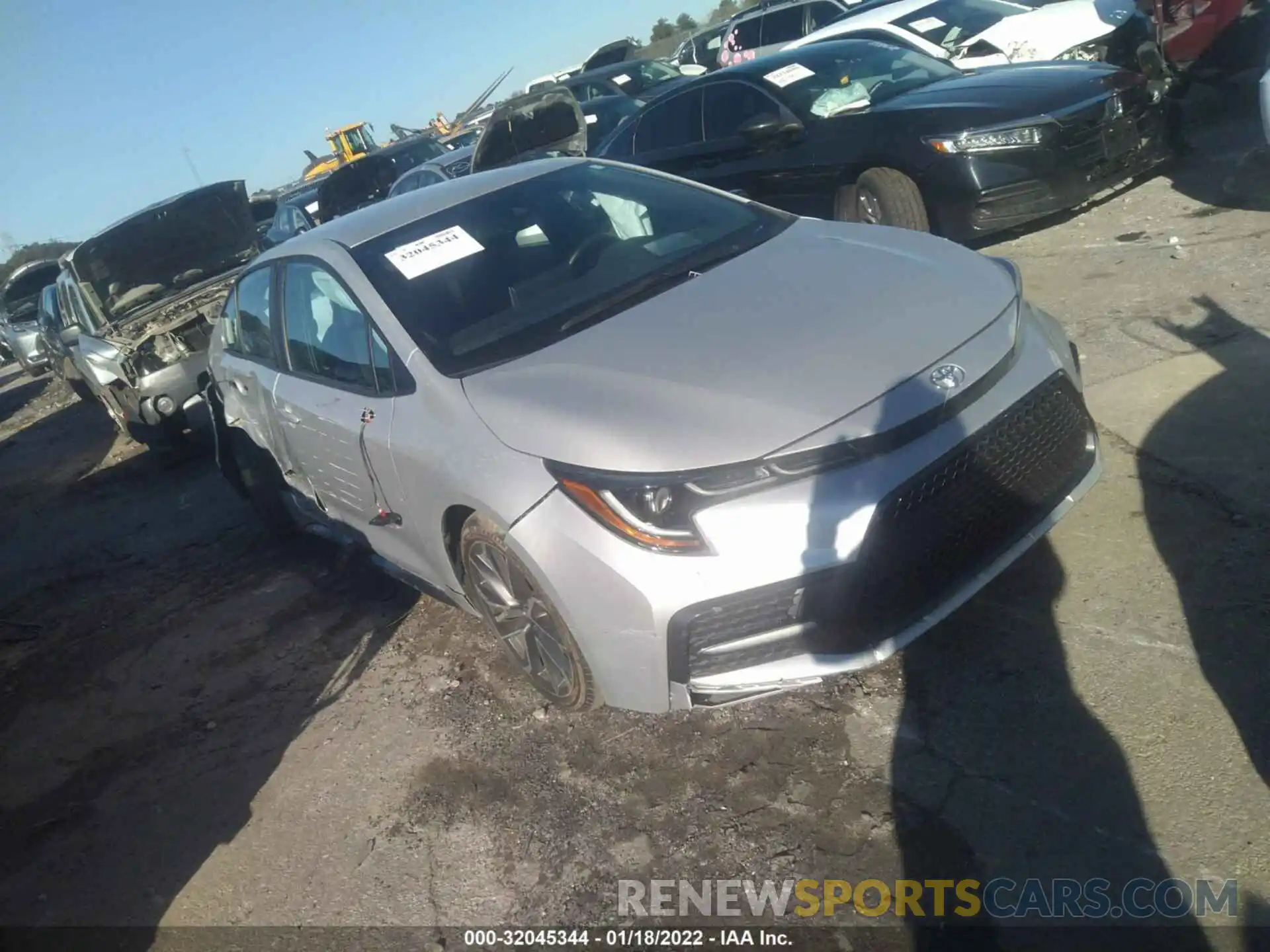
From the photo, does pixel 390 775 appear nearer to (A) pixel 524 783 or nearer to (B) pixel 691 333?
(A) pixel 524 783

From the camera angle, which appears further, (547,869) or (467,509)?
(467,509)

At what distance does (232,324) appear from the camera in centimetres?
512

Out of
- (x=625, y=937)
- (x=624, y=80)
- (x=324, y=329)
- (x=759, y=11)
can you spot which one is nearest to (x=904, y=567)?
(x=625, y=937)

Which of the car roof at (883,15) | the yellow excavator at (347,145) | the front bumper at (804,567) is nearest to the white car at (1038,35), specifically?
the car roof at (883,15)

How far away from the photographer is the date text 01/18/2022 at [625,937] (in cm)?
240

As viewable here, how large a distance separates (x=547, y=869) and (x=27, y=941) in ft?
5.83

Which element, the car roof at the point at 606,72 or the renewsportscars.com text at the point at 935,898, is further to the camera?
the car roof at the point at 606,72

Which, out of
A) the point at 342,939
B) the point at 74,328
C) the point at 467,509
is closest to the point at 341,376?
the point at 467,509

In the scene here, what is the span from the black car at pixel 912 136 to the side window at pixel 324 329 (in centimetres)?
363

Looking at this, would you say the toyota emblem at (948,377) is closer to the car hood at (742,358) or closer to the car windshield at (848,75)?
the car hood at (742,358)

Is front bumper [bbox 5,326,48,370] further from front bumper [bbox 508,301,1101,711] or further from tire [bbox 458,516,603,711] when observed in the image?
front bumper [bbox 508,301,1101,711]

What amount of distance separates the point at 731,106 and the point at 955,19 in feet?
10.1

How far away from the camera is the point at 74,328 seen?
8273 millimetres

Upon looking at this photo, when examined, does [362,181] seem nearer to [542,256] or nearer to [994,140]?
[994,140]
